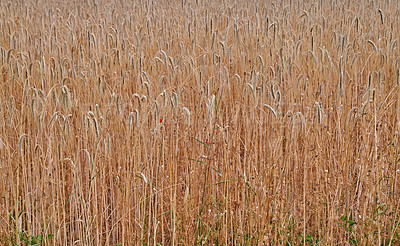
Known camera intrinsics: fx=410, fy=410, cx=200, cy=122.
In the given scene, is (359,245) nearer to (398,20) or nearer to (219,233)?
(219,233)

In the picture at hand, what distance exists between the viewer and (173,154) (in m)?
1.84

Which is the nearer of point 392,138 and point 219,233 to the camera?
point 219,233

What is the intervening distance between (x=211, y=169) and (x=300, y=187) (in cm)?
44

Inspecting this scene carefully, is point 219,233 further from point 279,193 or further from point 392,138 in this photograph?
point 392,138

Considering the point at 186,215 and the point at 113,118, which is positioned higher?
the point at 113,118

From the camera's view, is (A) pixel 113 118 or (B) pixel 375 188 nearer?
(B) pixel 375 188

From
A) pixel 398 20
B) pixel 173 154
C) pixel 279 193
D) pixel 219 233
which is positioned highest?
pixel 398 20

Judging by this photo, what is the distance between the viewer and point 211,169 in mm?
1941

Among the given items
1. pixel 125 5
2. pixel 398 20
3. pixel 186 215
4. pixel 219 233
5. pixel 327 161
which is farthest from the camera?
pixel 125 5

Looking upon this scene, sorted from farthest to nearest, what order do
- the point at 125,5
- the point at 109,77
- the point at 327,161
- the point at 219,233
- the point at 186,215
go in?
the point at 125,5 < the point at 109,77 < the point at 327,161 < the point at 219,233 < the point at 186,215

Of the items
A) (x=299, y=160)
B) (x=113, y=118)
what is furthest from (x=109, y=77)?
(x=299, y=160)

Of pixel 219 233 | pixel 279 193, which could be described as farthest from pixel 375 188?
pixel 219 233

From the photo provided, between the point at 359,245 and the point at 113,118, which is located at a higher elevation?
the point at 113,118

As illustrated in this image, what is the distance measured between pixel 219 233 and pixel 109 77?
1716 millimetres
